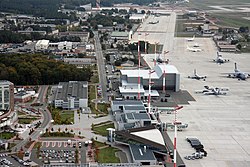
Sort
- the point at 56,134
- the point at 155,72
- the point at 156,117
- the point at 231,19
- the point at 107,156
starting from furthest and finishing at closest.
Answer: the point at 231,19 → the point at 155,72 → the point at 156,117 → the point at 56,134 → the point at 107,156

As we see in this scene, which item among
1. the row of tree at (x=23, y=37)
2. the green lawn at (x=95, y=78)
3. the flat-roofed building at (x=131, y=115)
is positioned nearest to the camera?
the flat-roofed building at (x=131, y=115)

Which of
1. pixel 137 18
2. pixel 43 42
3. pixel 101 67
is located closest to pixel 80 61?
pixel 101 67

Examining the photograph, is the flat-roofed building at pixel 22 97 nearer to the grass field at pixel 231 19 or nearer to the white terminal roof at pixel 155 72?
the white terminal roof at pixel 155 72

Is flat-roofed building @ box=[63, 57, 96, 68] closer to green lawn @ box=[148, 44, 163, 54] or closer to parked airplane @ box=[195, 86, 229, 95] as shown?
green lawn @ box=[148, 44, 163, 54]

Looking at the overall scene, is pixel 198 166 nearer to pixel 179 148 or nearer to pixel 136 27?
pixel 179 148

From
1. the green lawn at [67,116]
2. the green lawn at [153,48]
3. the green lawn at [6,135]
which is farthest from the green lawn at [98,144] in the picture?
the green lawn at [153,48]

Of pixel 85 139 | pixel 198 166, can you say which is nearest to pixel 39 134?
pixel 85 139

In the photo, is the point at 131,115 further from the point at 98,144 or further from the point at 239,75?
the point at 239,75
